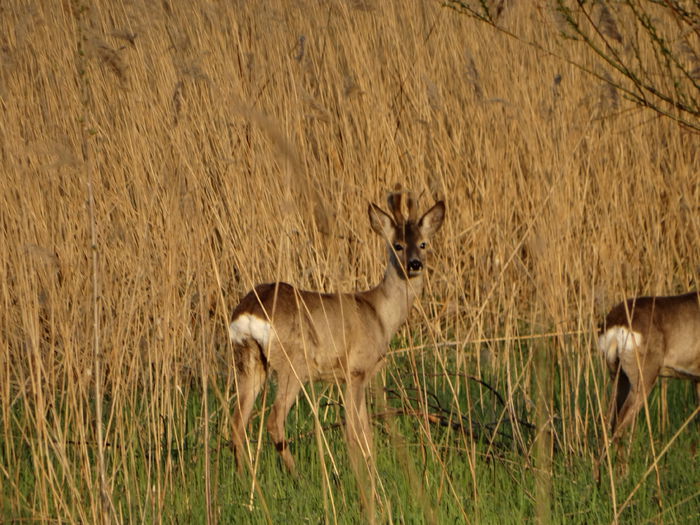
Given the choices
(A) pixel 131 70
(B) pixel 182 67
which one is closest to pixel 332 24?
(A) pixel 131 70

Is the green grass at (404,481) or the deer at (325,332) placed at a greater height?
the deer at (325,332)

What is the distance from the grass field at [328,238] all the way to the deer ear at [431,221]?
0.22 m

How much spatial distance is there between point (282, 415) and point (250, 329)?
37cm

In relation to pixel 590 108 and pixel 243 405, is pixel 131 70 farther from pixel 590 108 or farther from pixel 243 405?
pixel 590 108

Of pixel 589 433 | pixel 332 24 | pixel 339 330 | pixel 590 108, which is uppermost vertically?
pixel 332 24

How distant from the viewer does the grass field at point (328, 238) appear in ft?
11.6

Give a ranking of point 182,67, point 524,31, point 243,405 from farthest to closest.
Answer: point 524,31, point 243,405, point 182,67

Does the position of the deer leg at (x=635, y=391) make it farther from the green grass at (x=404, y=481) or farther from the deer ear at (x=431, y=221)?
the deer ear at (x=431, y=221)

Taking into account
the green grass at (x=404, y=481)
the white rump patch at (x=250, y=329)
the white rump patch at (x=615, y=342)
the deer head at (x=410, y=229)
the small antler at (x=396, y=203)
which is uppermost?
the small antler at (x=396, y=203)

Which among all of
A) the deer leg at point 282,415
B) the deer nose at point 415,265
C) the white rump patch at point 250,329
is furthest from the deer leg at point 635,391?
the white rump patch at point 250,329

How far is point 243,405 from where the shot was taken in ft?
13.9

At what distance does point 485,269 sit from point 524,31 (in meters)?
1.76

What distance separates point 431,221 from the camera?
482 cm

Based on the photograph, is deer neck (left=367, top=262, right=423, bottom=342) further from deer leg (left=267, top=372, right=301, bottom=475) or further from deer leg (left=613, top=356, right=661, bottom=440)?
deer leg (left=613, top=356, right=661, bottom=440)
